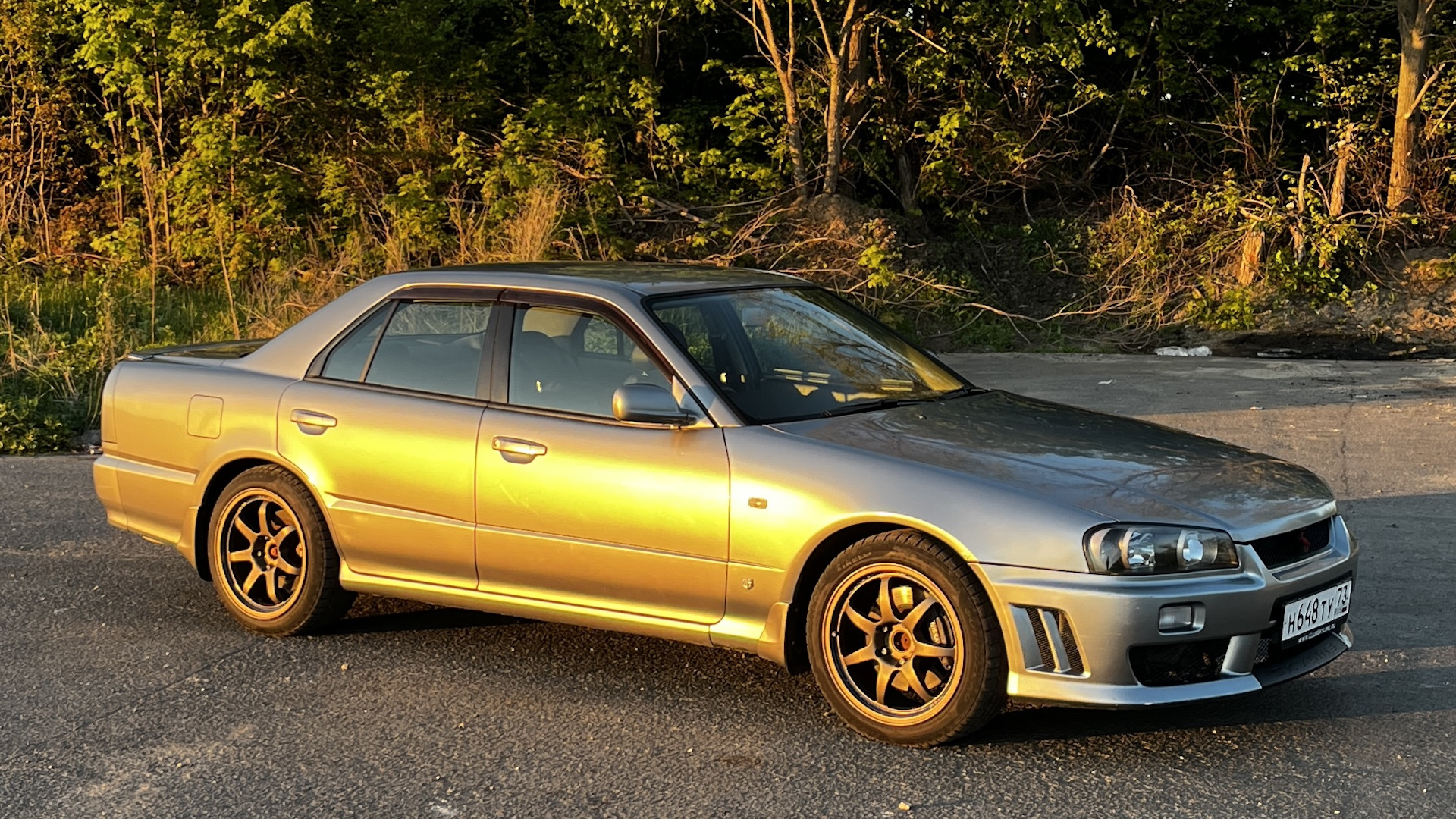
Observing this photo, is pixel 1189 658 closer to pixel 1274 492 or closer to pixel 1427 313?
pixel 1274 492

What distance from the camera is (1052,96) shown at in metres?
20.6

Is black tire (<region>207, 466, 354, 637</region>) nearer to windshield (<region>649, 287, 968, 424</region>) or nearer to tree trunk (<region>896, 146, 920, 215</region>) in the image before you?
windshield (<region>649, 287, 968, 424</region>)

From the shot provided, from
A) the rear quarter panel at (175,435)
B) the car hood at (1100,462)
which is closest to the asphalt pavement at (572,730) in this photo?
the rear quarter panel at (175,435)

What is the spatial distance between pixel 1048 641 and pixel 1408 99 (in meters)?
16.3

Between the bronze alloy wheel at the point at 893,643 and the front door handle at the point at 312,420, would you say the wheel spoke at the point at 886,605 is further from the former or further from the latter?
the front door handle at the point at 312,420

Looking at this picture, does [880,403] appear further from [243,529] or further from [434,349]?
[243,529]

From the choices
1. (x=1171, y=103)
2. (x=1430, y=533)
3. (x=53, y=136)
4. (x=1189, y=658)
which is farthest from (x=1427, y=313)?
(x=53, y=136)

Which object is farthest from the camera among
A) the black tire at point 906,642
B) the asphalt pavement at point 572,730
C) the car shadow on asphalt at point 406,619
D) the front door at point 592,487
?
the car shadow on asphalt at point 406,619

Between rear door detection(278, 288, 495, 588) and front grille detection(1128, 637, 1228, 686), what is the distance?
2.39 metres

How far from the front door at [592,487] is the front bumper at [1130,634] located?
3.35ft

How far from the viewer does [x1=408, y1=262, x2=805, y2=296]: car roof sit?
18.0 ft

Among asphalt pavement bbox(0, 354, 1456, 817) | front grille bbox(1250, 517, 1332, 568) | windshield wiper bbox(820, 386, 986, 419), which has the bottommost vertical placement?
asphalt pavement bbox(0, 354, 1456, 817)

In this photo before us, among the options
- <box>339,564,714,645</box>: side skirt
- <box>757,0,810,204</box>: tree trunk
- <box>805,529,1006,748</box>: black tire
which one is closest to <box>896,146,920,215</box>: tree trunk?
<box>757,0,810,204</box>: tree trunk

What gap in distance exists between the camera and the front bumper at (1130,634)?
420 cm
